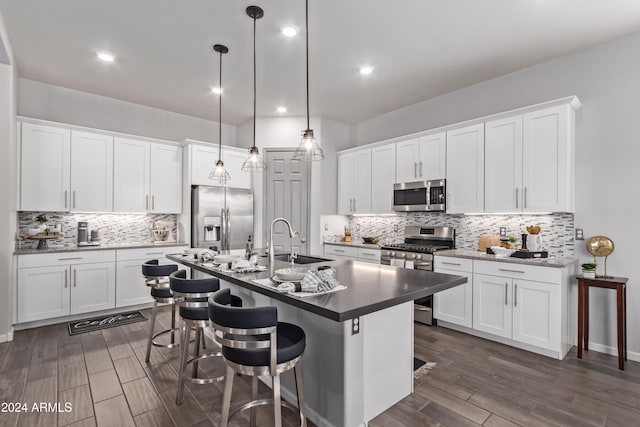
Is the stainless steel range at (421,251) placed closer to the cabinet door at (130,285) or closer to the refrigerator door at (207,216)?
the refrigerator door at (207,216)

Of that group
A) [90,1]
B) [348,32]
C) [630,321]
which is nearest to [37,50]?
[90,1]

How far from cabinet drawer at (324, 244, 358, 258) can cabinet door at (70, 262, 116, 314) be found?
313 cm

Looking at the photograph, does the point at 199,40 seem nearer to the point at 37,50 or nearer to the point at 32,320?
the point at 37,50

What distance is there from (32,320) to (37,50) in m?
3.06

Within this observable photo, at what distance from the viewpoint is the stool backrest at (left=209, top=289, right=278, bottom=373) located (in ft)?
5.07

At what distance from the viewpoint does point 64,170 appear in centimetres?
423

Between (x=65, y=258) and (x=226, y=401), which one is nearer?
(x=226, y=401)

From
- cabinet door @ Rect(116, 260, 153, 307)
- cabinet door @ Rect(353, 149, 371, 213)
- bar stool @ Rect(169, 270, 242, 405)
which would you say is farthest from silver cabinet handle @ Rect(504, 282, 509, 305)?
cabinet door @ Rect(116, 260, 153, 307)

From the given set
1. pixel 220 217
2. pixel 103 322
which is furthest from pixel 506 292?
pixel 103 322

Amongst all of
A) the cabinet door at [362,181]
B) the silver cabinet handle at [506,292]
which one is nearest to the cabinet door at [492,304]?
the silver cabinet handle at [506,292]

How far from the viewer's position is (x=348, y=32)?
3.05 m

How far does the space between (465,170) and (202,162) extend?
3888 millimetres

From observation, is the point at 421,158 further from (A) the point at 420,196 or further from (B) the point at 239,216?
(B) the point at 239,216

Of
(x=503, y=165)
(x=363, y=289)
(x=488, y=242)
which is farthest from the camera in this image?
(x=488, y=242)
